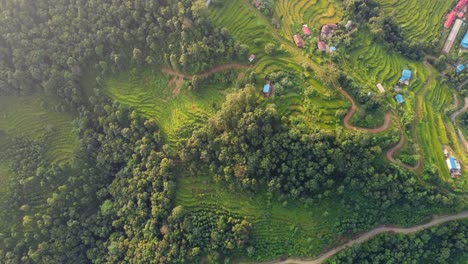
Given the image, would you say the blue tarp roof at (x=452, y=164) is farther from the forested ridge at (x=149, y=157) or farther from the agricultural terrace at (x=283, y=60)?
the agricultural terrace at (x=283, y=60)

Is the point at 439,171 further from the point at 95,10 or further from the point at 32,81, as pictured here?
the point at 32,81

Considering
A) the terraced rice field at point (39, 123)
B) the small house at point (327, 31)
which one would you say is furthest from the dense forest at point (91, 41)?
the small house at point (327, 31)

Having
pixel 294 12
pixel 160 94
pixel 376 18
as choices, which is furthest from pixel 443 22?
pixel 160 94

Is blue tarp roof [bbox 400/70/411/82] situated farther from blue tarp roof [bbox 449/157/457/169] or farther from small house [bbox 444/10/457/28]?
blue tarp roof [bbox 449/157/457/169]

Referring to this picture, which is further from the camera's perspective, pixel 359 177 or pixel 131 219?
pixel 131 219

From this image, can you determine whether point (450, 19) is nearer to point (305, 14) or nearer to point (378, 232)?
point (305, 14)

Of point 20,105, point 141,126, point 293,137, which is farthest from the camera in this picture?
point 20,105

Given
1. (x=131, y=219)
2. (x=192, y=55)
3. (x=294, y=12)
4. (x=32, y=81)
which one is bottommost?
(x=131, y=219)

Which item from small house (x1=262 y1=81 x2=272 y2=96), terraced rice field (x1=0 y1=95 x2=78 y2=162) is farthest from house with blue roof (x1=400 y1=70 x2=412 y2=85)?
terraced rice field (x1=0 y1=95 x2=78 y2=162)
